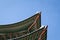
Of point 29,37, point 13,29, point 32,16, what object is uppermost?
point 32,16

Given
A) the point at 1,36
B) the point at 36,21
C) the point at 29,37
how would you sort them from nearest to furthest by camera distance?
the point at 29,37, the point at 1,36, the point at 36,21

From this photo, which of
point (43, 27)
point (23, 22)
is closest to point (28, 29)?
point (23, 22)

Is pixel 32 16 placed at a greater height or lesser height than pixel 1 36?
greater

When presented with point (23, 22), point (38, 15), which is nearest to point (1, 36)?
point (23, 22)

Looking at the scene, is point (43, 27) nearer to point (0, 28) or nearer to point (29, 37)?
point (29, 37)

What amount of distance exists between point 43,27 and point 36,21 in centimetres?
242

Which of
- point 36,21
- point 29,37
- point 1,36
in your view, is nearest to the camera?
point 29,37

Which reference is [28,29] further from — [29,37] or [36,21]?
[29,37]

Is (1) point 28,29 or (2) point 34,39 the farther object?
(1) point 28,29

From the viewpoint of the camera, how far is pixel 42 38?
25.6 m

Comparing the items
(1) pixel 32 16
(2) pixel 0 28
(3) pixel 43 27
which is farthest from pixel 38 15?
(2) pixel 0 28

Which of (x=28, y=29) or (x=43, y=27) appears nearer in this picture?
Answer: (x=43, y=27)

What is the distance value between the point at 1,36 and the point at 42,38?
4.55 meters

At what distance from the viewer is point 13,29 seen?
26312 mm
